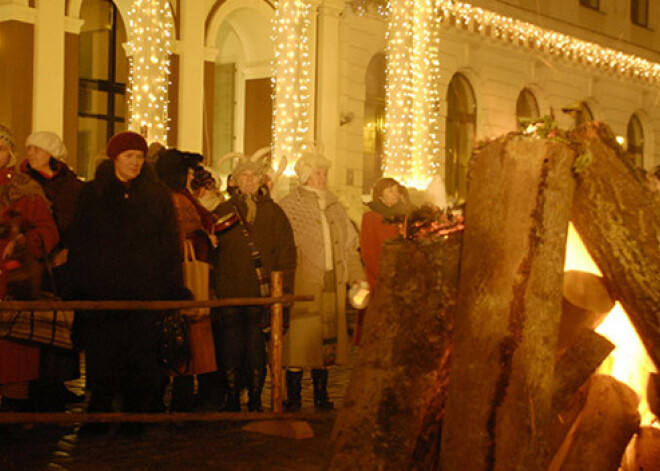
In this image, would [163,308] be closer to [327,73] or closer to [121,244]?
[121,244]

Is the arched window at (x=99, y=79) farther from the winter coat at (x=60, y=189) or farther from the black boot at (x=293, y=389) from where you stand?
the black boot at (x=293, y=389)

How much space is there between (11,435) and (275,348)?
178 centimetres

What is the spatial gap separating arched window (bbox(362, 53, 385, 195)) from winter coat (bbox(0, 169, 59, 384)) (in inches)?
547

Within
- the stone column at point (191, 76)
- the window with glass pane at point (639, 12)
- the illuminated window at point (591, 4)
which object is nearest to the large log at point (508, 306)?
the stone column at point (191, 76)

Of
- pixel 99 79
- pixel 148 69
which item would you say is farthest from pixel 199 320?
pixel 99 79

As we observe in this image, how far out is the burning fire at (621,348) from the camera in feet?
14.2

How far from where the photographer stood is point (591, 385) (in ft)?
14.9

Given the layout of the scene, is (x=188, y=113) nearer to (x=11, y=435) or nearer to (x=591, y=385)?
(x=11, y=435)

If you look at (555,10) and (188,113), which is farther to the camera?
(555,10)

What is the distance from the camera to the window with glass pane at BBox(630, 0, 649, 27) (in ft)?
96.9

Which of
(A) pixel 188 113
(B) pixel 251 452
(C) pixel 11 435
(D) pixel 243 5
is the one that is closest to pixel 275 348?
(B) pixel 251 452

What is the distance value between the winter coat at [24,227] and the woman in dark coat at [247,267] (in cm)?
141

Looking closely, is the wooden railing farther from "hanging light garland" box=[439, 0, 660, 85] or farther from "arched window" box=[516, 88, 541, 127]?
"arched window" box=[516, 88, 541, 127]

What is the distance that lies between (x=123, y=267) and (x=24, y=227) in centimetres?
71
